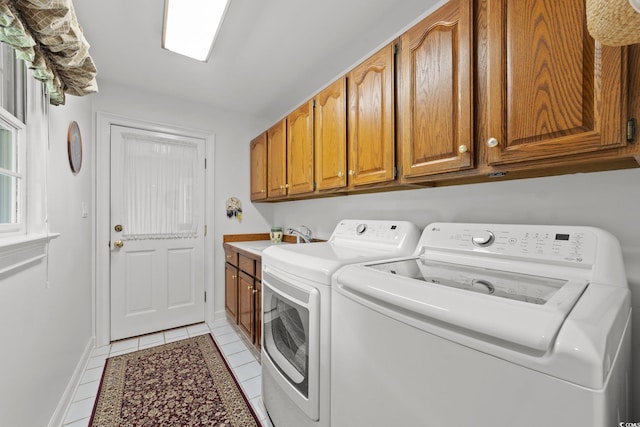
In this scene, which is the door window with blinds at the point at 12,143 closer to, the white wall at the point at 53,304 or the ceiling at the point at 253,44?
the white wall at the point at 53,304

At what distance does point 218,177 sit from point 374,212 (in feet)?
6.21

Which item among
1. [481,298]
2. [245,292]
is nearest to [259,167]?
[245,292]

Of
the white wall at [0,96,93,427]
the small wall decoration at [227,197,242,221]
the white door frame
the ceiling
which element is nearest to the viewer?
the white wall at [0,96,93,427]

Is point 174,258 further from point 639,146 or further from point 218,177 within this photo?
point 639,146

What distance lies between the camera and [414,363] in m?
0.72

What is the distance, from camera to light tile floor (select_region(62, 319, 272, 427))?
1636 millimetres

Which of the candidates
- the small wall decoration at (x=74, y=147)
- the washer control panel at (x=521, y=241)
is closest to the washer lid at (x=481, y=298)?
the washer control panel at (x=521, y=241)

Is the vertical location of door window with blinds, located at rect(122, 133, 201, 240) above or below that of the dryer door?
above

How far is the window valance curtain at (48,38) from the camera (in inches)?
33.0

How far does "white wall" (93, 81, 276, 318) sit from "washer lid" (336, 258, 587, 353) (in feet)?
7.58

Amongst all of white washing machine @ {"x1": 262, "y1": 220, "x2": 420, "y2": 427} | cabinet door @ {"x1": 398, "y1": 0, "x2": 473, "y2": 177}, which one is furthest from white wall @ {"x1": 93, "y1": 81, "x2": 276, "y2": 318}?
cabinet door @ {"x1": 398, "y1": 0, "x2": 473, "y2": 177}

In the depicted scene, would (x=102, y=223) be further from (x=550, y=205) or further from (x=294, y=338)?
(x=550, y=205)

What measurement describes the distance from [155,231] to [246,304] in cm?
123

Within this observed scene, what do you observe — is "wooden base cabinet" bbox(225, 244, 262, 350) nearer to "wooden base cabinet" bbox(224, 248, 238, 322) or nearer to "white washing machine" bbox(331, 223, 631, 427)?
"wooden base cabinet" bbox(224, 248, 238, 322)
